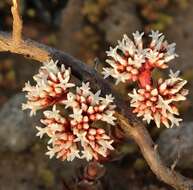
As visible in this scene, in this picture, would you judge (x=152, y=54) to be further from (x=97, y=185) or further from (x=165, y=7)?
(x=165, y=7)

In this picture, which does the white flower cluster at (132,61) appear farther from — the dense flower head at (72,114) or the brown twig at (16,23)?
the brown twig at (16,23)

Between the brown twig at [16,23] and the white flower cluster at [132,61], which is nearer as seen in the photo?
the white flower cluster at [132,61]

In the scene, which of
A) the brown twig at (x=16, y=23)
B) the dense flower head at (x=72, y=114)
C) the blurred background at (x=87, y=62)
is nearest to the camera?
the dense flower head at (x=72, y=114)

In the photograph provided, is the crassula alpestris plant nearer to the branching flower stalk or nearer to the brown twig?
the branching flower stalk

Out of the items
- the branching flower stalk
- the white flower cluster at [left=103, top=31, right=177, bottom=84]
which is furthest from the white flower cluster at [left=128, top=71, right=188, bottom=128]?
the white flower cluster at [left=103, top=31, right=177, bottom=84]

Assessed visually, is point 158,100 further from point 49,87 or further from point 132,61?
point 49,87

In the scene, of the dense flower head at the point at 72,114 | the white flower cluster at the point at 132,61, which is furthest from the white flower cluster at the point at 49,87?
the white flower cluster at the point at 132,61
